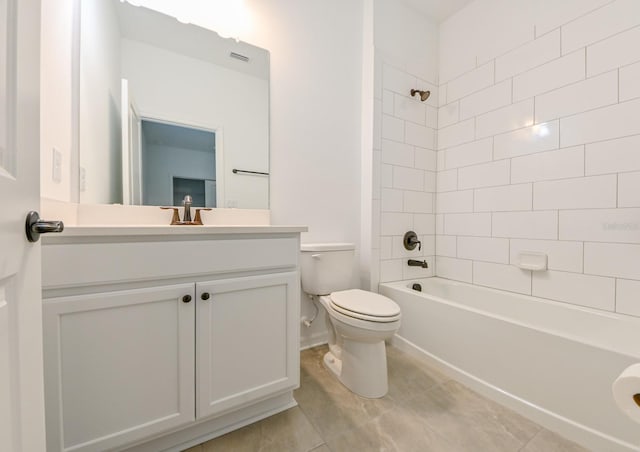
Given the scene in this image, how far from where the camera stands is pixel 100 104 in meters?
1.23

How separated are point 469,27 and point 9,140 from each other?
268cm

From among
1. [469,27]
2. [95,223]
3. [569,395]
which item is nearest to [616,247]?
[569,395]

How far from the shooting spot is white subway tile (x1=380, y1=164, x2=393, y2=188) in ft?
6.45

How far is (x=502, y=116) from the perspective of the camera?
1825mm

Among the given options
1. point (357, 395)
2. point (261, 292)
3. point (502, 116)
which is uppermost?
point (502, 116)

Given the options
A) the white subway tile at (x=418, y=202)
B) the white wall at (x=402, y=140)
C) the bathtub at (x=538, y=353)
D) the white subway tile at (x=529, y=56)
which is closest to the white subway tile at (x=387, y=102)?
the white wall at (x=402, y=140)

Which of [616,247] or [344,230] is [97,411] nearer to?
[344,230]

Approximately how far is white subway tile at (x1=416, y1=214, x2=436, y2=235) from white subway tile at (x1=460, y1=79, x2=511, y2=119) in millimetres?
821

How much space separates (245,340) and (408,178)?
1.66 m

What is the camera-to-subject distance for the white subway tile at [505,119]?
171 cm

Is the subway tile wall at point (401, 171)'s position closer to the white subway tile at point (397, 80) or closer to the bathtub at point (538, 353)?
the white subway tile at point (397, 80)

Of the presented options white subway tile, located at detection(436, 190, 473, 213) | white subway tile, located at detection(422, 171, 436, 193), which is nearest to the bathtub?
white subway tile, located at detection(436, 190, 473, 213)

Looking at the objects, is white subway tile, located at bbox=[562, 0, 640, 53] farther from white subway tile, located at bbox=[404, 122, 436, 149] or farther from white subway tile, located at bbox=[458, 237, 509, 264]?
white subway tile, located at bbox=[458, 237, 509, 264]

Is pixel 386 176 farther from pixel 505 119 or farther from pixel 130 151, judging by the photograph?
pixel 130 151
